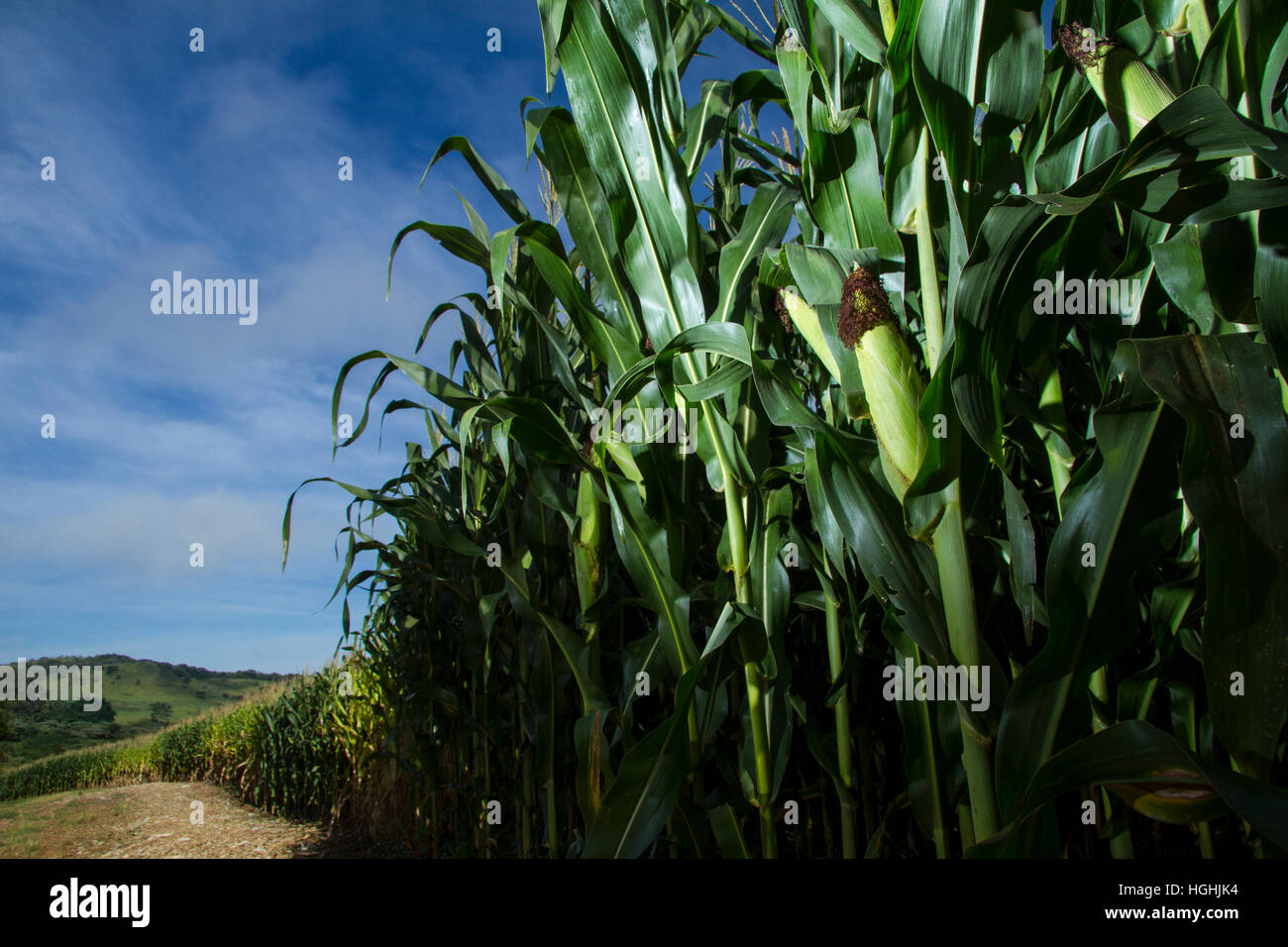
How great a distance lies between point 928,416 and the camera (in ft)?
2.54

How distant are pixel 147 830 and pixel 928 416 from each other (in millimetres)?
6269

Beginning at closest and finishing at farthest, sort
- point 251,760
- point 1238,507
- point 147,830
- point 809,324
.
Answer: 1. point 1238,507
2. point 809,324
3. point 147,830
4. point 251,760

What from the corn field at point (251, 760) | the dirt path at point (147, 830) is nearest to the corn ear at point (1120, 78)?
the dirt path at point (147, 830)

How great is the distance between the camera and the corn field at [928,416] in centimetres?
68

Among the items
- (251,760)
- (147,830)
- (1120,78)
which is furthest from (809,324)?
(251,760)

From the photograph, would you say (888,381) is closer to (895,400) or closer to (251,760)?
(895,400)

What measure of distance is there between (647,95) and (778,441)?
0.71m

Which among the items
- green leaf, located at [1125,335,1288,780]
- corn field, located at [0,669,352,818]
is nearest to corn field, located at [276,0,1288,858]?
green leaf, located at [1125,335,1288,780]

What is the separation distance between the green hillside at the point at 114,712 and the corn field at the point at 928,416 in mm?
4167

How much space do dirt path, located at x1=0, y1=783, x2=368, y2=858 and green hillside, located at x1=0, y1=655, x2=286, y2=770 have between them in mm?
498

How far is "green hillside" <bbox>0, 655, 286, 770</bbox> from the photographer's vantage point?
485 cm

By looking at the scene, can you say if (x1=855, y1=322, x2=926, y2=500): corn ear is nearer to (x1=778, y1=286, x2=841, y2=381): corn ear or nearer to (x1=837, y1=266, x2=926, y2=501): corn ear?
(x1=837, y1=266, x2=926, y2=501): corn ear

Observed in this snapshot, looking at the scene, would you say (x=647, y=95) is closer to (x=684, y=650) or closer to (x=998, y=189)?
(x=998, y=189)
